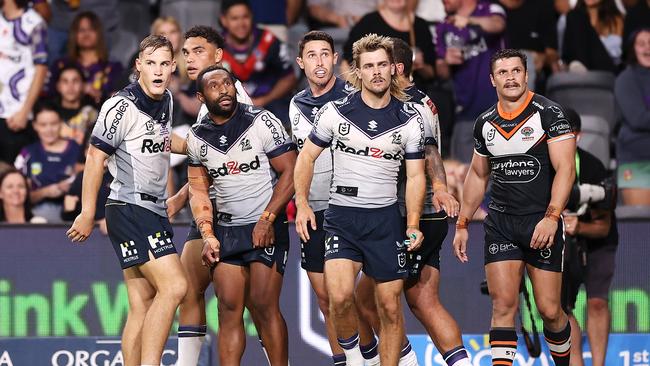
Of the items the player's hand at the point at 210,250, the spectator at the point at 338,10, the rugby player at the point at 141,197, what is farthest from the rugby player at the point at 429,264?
the spectator at the point at 338,10

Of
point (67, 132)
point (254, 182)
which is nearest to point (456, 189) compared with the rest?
point (254, 182)

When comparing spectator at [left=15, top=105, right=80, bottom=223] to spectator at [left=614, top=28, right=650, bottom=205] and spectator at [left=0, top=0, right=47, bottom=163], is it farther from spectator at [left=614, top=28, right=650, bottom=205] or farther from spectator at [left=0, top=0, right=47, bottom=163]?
spectator at [left=614, top=28, right=650, bottom=205]

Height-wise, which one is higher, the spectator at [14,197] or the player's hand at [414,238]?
the spectator at [14,197]

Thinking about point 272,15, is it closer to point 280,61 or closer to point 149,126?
point 280,61

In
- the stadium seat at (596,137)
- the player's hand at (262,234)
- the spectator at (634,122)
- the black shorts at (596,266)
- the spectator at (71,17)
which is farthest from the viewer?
→ the spectator at (71,17)

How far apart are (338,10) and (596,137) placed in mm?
3154

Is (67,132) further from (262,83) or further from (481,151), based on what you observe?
(481,151)

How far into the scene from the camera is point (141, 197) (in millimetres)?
9227

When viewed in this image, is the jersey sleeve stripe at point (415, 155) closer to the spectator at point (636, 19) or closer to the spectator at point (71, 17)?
the spectator at point (636, 19)

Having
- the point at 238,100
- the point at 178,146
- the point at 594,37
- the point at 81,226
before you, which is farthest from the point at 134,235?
the point at 594,37

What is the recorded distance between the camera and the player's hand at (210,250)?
9281 mm

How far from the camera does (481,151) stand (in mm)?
9836

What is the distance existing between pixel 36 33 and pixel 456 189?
4591 mm

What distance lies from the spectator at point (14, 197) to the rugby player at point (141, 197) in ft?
10.7
